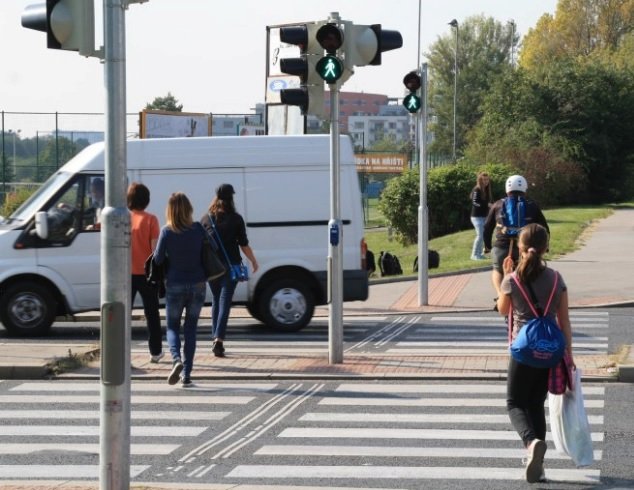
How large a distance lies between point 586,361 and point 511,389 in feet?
16.0

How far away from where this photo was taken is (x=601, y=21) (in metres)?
90.6

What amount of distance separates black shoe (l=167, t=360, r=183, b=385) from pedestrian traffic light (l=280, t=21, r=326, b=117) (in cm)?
271

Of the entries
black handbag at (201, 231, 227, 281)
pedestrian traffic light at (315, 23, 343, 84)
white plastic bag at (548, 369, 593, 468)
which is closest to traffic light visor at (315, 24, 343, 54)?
pedestrian traffic light at (315, 23, 343, 84)

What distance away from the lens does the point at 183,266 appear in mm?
11539

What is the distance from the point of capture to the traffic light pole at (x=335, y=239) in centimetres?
1226

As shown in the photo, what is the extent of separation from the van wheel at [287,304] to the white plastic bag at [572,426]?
25.9ft

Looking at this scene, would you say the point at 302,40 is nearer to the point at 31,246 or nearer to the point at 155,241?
the point at 155,241

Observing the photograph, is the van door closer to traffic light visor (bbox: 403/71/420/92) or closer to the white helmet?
traffic light visor (bbox: 403/71/420/92)

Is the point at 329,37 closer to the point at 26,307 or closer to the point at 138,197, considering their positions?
the point at 138,197

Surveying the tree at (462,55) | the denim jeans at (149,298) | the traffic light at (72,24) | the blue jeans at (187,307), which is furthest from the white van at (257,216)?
the tree at (462,55)

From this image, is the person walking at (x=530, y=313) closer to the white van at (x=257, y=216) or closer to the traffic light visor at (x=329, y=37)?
the traffic light visor at (x=329, y=37)

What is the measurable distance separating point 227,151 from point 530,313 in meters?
8.38

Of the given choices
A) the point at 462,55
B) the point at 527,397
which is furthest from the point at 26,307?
the point at 462,55

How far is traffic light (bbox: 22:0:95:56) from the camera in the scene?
661cm
